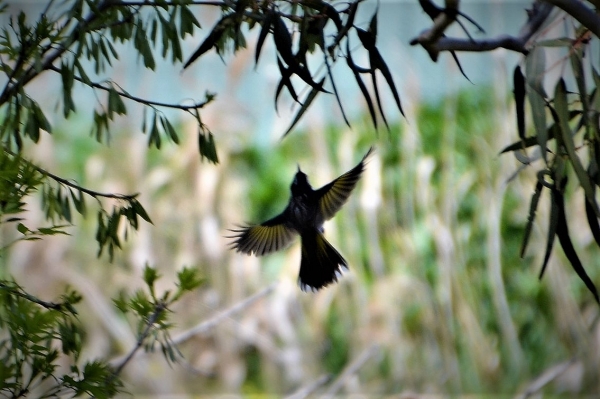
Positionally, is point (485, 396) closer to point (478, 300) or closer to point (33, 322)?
point (478, 300)

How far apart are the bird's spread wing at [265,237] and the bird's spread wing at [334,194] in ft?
0.30

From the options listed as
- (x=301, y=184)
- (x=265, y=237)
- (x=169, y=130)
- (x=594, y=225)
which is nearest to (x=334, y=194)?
(x=301, y=184)

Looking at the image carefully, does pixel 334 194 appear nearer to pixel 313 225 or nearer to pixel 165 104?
pixel 313 225

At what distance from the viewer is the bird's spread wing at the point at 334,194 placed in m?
1.26

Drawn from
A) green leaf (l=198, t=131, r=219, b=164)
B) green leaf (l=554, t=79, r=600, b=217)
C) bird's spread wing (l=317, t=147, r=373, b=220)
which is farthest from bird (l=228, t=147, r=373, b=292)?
green leaf (l=554, t=79, r=600, b=217)

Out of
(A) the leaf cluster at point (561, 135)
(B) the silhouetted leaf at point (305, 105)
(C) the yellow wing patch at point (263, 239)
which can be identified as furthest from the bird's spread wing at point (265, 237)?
(A) the leaf cluster at point (561, 135)

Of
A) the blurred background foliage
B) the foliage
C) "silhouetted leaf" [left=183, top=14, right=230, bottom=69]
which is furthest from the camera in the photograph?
the blurred background foliage

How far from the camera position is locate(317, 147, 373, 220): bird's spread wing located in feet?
4.13

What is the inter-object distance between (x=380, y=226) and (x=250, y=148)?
633 mm

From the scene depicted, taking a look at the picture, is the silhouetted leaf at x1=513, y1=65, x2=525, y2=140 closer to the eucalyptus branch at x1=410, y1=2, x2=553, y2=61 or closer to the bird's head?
the eucalyptus branch at x1=410, y1=2, x2=553, y2=61

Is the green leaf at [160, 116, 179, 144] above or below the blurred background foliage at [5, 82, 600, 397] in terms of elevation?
below

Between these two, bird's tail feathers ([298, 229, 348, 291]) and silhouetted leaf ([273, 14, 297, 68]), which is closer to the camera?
silhouetted leaf ([273, 14, 297, 68])

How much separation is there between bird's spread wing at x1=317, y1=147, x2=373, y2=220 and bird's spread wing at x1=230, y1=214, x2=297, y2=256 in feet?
0.30

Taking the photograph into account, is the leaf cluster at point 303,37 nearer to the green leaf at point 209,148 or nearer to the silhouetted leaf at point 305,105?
the silhouetted leaf at point 305,105
